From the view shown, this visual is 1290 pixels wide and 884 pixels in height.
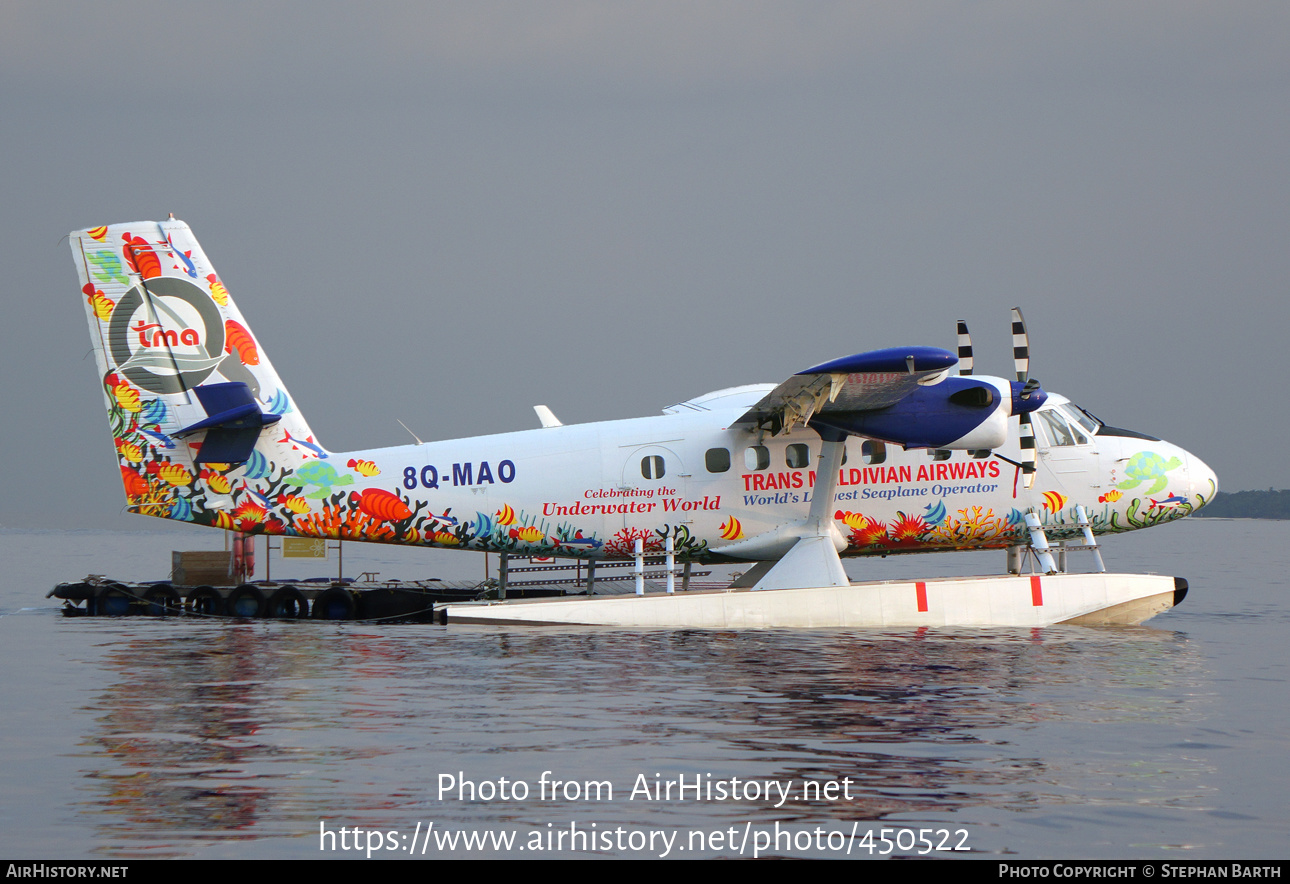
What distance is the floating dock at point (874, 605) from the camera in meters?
17.4

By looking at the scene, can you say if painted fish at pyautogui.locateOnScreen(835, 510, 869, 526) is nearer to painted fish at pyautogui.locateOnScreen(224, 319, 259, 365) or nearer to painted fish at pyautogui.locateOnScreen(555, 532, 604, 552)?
painted fish at pyautogui.locateOnScreen(555, 532, 604, 552)

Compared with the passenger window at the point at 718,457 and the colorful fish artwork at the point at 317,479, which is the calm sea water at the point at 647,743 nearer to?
the colorful fish artwork at the point at 317,479

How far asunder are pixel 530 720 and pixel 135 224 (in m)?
12.8

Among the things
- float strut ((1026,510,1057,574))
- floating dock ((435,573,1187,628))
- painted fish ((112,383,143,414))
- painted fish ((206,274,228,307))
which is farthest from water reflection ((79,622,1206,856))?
painted fish ((206,274,228,307))

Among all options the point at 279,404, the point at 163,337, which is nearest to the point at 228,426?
the point at 279,404

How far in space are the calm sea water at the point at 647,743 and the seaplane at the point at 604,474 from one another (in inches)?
96.0

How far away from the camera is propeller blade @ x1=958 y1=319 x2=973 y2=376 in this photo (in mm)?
18188

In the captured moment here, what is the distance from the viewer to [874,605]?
58.1ft

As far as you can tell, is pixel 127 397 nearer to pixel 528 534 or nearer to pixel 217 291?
pixel 217 291

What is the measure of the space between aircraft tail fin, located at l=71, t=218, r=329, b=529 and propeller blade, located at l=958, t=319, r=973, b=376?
10358 millimetres

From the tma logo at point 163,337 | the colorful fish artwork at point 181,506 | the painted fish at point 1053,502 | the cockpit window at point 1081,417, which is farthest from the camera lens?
the cockpit window at point 1081,417

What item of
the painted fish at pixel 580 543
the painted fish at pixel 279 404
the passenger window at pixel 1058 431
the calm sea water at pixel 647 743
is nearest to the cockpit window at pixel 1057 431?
the passenger window at pixel 1058 431

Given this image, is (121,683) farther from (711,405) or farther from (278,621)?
(711,405)

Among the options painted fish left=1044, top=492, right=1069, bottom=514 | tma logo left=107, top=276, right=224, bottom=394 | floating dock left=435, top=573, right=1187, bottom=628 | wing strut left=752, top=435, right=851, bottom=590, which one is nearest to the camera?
floating dock left=435, top=573, right=1187, bottom=628
